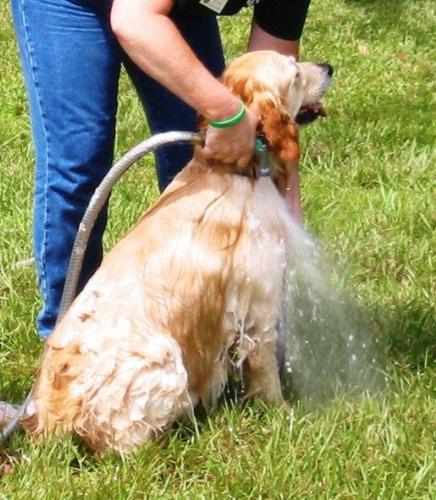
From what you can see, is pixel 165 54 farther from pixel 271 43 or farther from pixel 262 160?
pixel 271 43

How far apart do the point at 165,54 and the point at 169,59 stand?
2 cm

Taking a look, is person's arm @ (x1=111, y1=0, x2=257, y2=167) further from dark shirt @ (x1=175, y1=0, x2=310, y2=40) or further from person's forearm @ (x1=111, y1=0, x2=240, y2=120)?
dark shirt @ (x1=175, y1=0, x2=310, y2=40)

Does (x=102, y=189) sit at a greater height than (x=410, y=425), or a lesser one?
greater

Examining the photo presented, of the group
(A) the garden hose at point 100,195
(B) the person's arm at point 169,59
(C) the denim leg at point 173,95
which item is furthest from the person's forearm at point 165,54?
(C) the denim leg at point 173,95

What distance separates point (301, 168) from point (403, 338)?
179cm

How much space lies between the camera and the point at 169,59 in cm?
355

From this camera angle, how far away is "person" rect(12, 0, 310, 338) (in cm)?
359

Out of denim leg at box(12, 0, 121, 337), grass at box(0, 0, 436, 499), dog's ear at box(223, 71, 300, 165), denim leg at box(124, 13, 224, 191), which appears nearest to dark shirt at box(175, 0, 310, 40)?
denim leg at box(124, 13, 224, 191)

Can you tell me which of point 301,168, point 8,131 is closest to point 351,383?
point 301,168

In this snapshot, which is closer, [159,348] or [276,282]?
[159,348]

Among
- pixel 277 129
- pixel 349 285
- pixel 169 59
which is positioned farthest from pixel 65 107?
pixel 349 285

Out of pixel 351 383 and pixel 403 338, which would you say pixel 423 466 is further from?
pixel 403 338

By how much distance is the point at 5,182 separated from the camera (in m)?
6.07

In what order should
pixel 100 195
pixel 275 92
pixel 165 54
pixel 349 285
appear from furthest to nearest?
pixel 349 285, pixel 275 92, pixel 100 195, pixel 165 54
